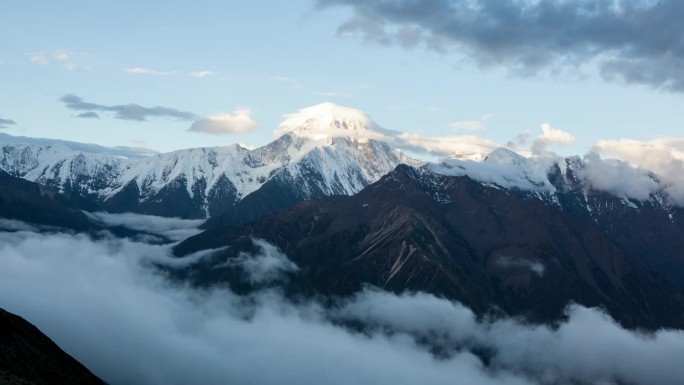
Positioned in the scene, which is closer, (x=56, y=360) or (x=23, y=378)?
(x=23, y=378)

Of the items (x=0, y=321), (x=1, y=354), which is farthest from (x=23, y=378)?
(x=0, y=321)

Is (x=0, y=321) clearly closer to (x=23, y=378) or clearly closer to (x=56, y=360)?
(x=56, y=360)

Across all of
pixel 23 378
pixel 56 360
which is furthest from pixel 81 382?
pixel 23 378

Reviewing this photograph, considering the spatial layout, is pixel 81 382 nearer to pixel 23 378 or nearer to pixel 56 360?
pixel 56 360

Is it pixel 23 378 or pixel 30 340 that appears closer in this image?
pixel 23 378
